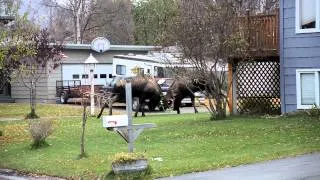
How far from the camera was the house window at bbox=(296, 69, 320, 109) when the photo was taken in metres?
19.0

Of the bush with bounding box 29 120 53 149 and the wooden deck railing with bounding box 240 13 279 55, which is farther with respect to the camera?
the wooden deck railing with bounding box 240 13 279 55

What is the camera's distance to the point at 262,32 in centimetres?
2058

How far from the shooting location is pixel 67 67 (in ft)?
130

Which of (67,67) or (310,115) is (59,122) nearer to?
(310,115)

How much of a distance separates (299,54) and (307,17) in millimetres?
1189

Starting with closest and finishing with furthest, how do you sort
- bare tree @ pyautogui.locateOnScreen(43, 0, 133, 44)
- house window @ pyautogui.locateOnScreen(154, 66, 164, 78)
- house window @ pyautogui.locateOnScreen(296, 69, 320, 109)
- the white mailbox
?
the white mailbox → house window @ pyautogui.locateOnScreen(296, 69, 320, 109) → house window @ pyautogui.locateOnScreen(154, 66, 164, 78) → bare tree @ pyautogui.locateOnScreen(43, 0, 133, 44)

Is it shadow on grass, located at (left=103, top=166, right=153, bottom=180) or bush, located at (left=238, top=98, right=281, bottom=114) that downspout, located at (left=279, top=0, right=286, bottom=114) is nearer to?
bush, located at (left=238, top=98, right=281, bottom=114)

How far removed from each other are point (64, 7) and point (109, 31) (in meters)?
5.50

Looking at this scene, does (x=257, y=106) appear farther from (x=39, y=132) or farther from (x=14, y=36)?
(x=39, y=132)

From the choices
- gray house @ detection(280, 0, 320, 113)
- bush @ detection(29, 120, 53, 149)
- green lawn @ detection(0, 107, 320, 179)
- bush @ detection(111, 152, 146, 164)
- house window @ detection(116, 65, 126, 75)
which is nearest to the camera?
bush @ detection(111, 152, 146, 164)

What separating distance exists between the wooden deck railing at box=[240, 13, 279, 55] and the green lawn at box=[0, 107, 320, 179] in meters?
2.77

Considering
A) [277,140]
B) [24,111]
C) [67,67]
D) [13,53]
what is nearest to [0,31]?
[13,53]

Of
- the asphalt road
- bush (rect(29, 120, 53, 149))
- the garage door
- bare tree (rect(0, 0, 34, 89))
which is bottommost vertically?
the asphalt road

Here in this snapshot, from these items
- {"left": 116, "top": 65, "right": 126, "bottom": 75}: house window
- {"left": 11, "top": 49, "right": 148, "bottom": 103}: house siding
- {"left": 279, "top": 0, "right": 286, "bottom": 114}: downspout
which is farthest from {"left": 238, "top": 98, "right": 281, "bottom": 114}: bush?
{"left": 11, "top": 49, "right": 148, "bottom": 103}: house siding
